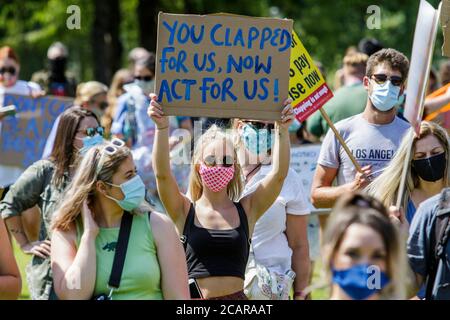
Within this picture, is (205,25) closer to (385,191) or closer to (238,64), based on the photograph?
(238,64)

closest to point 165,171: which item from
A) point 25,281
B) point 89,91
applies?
point 89,91

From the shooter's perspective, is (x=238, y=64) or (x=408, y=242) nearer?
(x=408, y=242)

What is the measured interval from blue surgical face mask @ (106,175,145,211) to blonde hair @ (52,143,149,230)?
53 mm

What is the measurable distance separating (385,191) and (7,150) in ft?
19.6

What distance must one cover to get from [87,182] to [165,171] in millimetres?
604

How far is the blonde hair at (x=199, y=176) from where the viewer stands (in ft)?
21.6

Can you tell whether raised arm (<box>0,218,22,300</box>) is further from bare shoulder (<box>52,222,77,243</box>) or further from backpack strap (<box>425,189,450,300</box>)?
backpack strap (<box>425,189,450,300</box>)

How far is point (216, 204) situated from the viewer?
6.52m

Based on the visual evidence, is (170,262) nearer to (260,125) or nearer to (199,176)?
(199,176)

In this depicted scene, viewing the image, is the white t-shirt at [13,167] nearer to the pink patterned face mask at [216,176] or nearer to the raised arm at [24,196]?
the raised arm at [24,196]

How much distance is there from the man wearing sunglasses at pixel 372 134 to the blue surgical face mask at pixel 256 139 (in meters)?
0.56

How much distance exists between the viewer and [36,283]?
23.9 feet

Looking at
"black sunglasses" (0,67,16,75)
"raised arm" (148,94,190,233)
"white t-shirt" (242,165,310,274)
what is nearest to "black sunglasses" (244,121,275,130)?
"white t-shirt" (242,165,310,274)
